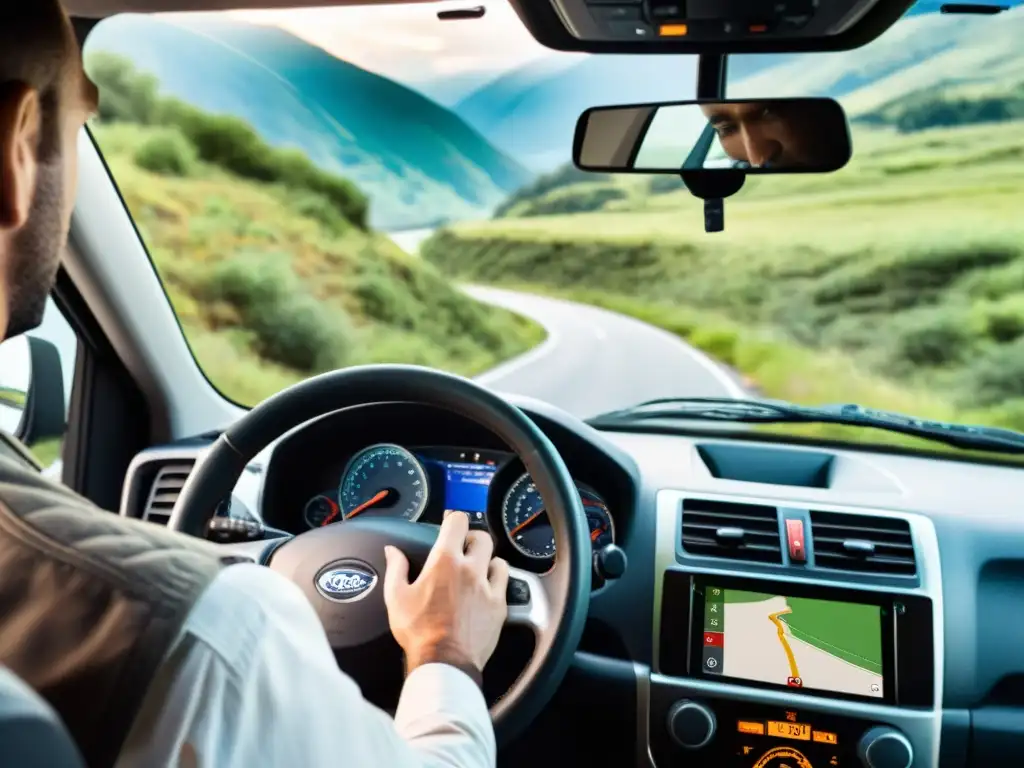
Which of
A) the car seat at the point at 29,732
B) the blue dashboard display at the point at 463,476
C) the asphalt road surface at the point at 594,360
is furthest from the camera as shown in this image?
the asphalt road surface at the point at 594,360

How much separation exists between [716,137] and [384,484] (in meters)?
1.25

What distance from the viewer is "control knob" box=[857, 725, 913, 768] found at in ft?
7.91

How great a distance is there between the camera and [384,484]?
106 inches

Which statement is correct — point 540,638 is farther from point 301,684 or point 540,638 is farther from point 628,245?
point 628,245

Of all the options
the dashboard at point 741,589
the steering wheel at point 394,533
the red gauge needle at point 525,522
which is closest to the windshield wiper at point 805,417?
the dashboard at point 741,589

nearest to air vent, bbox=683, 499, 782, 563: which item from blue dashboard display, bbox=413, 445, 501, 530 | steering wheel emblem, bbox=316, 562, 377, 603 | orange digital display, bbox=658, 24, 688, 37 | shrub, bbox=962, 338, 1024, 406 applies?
blue dashboard display, bbox=413, 445, 501, 530

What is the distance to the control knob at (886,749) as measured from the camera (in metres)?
2.41

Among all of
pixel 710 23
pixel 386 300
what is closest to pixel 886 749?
pixel 710 23

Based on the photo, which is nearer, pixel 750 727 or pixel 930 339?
pixel 750 727

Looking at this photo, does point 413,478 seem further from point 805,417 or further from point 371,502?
point 805,417

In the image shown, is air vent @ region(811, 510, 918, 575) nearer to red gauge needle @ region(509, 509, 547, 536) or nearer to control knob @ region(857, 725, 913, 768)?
control knob @ region(857, 725, 913, 768)

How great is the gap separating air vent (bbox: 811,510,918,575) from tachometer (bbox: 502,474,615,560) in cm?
51

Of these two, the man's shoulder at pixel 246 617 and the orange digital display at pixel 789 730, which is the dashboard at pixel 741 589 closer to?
the orange digital display at pixel 789 730

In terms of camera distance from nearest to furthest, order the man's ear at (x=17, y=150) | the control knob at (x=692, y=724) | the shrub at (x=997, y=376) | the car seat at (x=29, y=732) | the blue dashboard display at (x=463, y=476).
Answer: the car seat at (x=29, y=732) → the man's ear at (x=17, y=150) → the control knob at (x=692, y=724) → the blue dashboard display at (x=463, y=476) → the shrub at (x=997, y=376)
